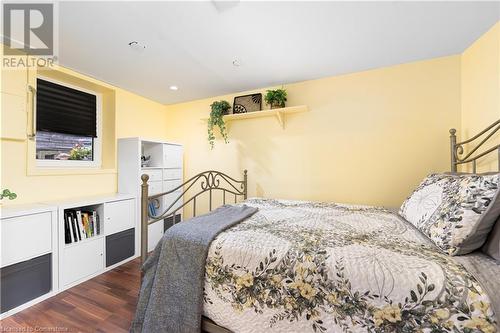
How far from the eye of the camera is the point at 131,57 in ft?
6.81

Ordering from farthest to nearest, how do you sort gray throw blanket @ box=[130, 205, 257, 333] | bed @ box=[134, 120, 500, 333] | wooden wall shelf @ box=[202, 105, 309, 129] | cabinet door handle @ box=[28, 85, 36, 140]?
wooden wall shelf @ box=[202, 105, 309, 129] → cabinet door handle @ box=[28, 85, 36, 140] → gray throw blanket @ box=[130, 205, 257, 333] → bed @ box=[134, 120, 500, 333]

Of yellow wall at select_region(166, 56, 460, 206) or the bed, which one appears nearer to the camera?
the bed

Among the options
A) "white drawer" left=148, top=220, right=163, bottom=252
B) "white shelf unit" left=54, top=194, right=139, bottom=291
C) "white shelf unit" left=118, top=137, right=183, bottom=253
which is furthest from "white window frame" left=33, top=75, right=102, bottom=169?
"white drawer" left=148, top=220, right=163, bottom=252

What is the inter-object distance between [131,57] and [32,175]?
1426mm

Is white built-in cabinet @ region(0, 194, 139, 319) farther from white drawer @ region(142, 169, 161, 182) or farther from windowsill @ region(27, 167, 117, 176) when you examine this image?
white drawer @ region(142, 169, 161, 182)

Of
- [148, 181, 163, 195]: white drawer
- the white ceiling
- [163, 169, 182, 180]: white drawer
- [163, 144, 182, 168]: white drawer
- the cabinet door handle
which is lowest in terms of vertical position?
[148, 181, 163, 195]: white drawer

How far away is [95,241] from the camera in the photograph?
2.23 metres

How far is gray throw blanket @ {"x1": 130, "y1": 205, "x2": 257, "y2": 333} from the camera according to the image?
1171 millimetres

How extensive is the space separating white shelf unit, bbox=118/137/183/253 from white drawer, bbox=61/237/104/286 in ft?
1.56

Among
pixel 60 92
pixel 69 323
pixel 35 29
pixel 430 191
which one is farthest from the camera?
pixel 60 92

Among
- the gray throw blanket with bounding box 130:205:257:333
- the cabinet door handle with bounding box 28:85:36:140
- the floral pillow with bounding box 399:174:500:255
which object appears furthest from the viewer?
the cabinet door handle with bounding box 28:85:36:140

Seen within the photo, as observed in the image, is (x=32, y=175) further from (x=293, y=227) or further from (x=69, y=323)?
(x=293, y=227)

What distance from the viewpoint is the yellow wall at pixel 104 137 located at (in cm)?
189

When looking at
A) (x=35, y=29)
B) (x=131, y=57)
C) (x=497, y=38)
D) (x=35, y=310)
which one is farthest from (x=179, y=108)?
(x=497, y=38)
